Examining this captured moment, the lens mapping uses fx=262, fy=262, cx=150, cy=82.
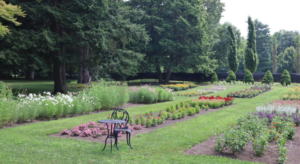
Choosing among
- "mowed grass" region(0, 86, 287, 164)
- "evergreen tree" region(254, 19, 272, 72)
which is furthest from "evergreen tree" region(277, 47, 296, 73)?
"mowed grass" region(0, 86, 287, 164)

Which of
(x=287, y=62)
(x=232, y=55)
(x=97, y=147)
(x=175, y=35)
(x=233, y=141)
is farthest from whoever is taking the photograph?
(x=287, y=62)

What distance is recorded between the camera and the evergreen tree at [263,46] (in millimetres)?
55188

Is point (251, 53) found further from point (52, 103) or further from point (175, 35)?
point (52, 103)

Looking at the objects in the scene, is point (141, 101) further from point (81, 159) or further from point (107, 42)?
Answer: point (81, 159)

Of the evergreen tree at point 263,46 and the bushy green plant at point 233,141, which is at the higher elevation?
the evergreen tree at point 263,46

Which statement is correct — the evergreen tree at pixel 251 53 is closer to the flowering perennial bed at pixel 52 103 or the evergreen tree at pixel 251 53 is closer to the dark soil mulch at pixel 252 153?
the flowering perennial bed at pixel 52 103

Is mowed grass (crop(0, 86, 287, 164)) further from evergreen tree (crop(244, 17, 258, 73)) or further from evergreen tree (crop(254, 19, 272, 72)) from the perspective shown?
evergreen tree (crop(254, 19, 272, 72))

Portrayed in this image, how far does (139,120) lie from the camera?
8.56 meters

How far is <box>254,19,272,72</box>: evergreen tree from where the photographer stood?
55188 millimetres

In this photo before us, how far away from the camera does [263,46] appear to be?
57719 mm

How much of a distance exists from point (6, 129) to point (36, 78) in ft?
127

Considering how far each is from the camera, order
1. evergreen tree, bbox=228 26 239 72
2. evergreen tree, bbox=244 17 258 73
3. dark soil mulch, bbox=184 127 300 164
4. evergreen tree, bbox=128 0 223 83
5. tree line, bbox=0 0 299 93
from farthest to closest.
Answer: evergreen tree, bbox=228 26 239 72 → evergreen tree, bbox=244 17 258 73 → evergreen tree, bbox=128 0 223 83 → tree line, bbox=0 0 299 93 → dark soil mulch, bbox=184 127 300 164

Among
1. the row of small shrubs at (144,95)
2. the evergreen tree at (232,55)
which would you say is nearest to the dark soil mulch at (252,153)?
the row of small shrubs at (144,95)

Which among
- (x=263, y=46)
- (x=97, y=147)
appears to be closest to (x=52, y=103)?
(x=97, y=147)
